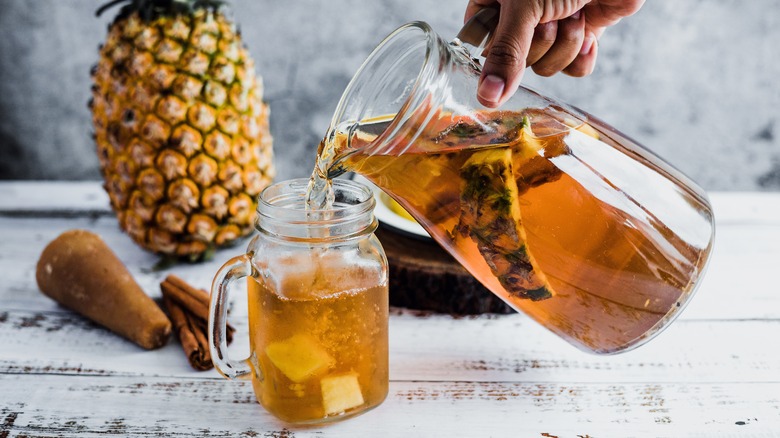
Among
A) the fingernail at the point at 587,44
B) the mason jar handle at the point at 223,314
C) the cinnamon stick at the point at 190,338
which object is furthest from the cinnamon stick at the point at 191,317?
the fingernail at the point at 587,44

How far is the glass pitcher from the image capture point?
81 cm

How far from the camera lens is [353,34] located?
1.79 m

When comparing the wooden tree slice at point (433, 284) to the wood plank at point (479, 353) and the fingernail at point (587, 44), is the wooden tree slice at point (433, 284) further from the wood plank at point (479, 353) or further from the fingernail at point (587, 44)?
the fingernail at point (587, 44)

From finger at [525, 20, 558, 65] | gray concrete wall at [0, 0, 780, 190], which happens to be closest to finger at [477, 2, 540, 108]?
finger at [525, 20, 558, 65]

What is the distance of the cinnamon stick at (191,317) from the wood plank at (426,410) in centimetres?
4

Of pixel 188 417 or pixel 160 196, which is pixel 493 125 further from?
pixel 160 196

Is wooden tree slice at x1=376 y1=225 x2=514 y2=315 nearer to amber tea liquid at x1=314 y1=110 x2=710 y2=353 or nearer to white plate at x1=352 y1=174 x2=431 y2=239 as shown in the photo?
white plate at x1=352 y1=174 x2=431 y2=239

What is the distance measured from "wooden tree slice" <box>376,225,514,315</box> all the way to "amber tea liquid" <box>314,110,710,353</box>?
1.04ft

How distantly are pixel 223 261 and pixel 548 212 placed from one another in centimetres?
81

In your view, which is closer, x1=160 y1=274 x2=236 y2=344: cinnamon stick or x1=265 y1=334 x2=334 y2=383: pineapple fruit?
x1=265 y1=334 x2=334 y2=383: pineapple fruit

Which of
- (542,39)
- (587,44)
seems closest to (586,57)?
(587,44)

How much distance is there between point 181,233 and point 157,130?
202 millimetres

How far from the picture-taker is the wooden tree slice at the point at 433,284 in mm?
1211

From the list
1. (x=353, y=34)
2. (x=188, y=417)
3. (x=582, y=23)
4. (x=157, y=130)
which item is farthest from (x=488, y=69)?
(x=353, y=34)
